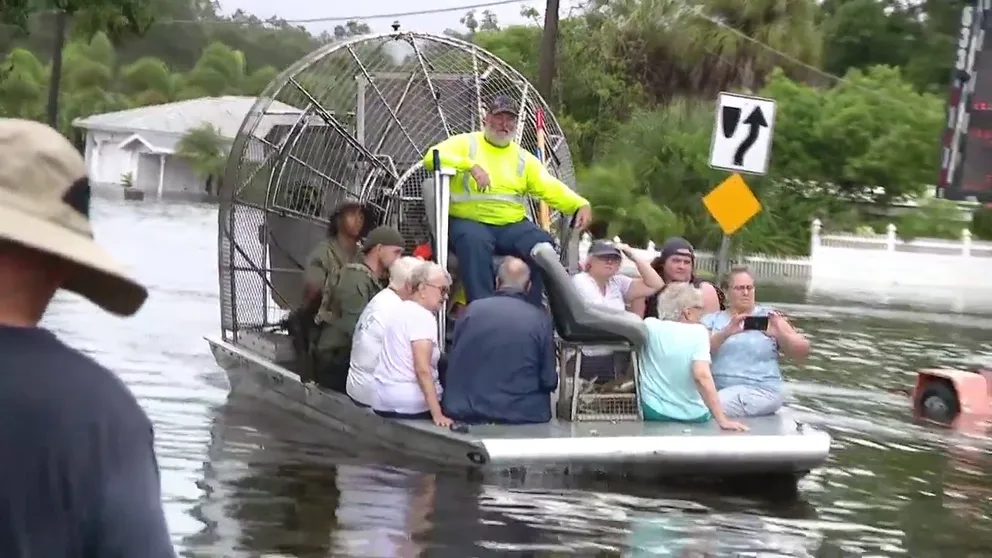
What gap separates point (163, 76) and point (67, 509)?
324 ft

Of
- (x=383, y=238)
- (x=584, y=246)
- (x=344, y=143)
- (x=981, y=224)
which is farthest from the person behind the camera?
(x=981, y=224)

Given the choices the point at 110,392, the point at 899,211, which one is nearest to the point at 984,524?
the point at 110,392

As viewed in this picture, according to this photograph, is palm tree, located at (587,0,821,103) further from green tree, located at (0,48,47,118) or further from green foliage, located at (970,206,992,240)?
green tree, located at (0,48,47,118)

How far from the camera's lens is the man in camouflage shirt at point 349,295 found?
12.0m

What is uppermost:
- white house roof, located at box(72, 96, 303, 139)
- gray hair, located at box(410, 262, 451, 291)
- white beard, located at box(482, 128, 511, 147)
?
white house roof, located at box(72, 96, 303, 139)

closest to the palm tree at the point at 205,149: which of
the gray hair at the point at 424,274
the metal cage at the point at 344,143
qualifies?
the metal cage at the point at 344,143

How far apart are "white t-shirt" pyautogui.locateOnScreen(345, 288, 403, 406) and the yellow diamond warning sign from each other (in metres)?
3.49

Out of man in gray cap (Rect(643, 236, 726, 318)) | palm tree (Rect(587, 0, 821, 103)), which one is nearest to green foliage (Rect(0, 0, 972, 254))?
palm tree (Rect(587, 0, 821, 103))

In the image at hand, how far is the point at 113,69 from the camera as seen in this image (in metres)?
103

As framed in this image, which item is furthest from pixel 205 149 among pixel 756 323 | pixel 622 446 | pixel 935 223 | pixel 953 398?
pixel 622 446

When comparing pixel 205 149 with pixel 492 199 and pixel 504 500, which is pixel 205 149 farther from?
pixel 504 500

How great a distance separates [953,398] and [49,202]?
1379cm

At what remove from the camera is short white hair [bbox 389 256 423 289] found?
428 inches

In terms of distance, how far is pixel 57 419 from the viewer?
2492 millimetres
